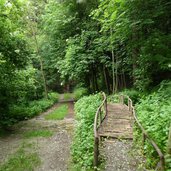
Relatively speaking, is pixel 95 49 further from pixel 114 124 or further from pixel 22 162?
pixel 22 162

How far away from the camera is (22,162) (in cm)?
759

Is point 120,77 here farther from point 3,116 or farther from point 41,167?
point 41,167

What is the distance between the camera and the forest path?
24.1 feet

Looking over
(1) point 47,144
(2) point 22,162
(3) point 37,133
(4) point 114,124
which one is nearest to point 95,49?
(3) point 37,133

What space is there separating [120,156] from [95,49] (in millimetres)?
13905

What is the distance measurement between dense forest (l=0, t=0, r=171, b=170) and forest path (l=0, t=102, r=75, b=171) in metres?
0.80

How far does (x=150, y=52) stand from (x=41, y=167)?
301 inches

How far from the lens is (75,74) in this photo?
748 inches

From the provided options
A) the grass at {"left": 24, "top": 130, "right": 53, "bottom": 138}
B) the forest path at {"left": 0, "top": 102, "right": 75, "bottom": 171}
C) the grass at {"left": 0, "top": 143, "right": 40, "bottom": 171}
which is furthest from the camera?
the grass at {"left": 24, "top": 130, "right": 53, "bottom": 138}

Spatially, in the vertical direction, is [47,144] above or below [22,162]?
above

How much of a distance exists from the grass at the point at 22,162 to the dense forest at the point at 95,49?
1.62 metres

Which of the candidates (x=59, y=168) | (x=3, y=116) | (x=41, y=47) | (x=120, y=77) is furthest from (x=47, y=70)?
(x=59, y=168)

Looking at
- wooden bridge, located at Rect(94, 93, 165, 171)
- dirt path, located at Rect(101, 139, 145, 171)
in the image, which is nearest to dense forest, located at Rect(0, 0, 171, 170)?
dirt path, located at Rect(101, 139, 145, 171)

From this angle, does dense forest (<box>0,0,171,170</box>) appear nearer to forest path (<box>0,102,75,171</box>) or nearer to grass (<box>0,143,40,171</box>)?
forest path (<box>0,102,75,171</box>)
